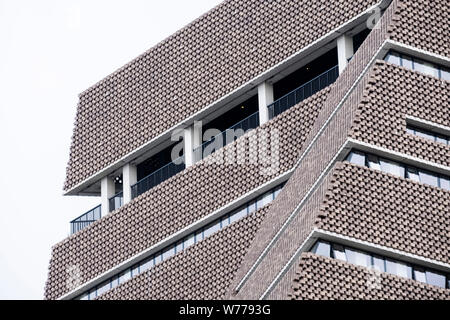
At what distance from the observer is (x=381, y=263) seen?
310 ft

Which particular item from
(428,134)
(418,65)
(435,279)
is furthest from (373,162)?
(418,65)

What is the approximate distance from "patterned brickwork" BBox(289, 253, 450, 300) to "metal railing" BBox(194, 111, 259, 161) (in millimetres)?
23092

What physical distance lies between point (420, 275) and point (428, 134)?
862 cm

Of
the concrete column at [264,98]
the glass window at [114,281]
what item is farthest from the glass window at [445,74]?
the glass window at [114,281]

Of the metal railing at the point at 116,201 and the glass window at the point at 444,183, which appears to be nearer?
the glass window at the point at 444,183

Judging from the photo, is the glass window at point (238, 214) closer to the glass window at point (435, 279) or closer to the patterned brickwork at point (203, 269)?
the patterned brickwork at point (203, 269)

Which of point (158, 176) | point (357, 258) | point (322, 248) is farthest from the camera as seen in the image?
point (158, 176)

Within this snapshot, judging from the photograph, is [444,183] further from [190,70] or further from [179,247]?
[190,70]

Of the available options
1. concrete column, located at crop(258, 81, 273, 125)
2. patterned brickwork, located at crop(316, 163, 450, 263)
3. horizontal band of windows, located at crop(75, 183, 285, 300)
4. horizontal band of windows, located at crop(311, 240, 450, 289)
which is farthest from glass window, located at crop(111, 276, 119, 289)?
patterned brickwork, located at crop(316, 163, 450, 263)

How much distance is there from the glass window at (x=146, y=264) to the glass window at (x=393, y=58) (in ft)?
73.9

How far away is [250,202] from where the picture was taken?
111m

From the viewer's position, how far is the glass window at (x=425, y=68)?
102188mm
